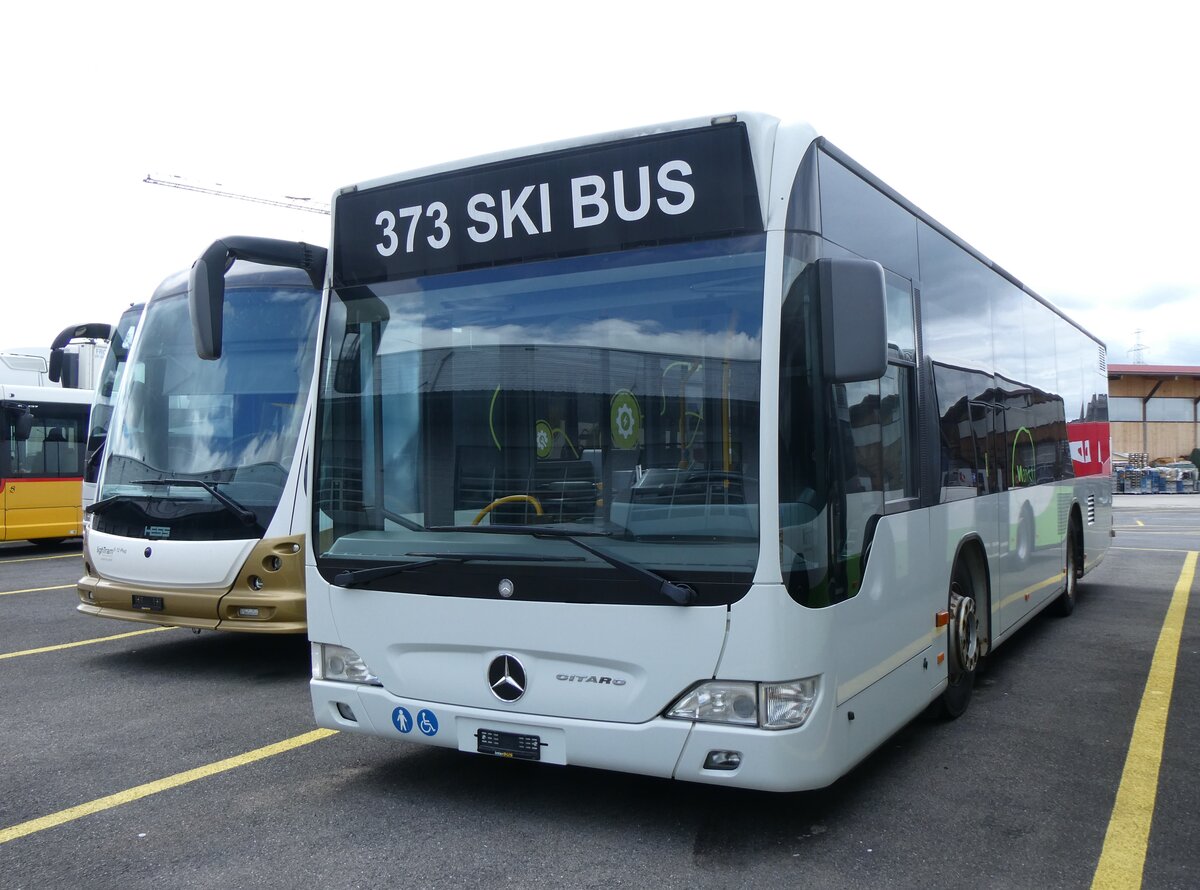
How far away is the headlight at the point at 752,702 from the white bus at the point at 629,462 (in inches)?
0.4

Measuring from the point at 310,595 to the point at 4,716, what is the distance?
2.92 metres

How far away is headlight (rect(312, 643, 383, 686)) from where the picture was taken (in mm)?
4918

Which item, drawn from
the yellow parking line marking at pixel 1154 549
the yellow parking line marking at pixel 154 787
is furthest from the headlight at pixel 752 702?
the yellow parking line marking at pixel 1154 549

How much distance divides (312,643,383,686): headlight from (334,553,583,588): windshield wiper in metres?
0.33

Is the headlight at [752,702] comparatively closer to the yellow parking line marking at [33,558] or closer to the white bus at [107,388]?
the white bus at [107,388]

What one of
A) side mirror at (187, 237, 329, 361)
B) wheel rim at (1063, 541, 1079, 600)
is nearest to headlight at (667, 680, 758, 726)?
side mirror at (187, 237, 329, 361)

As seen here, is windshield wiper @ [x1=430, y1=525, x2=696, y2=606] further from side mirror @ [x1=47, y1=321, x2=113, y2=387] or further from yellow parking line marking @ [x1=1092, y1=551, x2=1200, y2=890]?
side mirror @ [x1=47, y1=321, x2=113, y2=387]

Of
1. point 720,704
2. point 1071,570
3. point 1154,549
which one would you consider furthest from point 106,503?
point 1154,549

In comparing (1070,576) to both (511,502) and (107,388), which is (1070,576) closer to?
(511,502)

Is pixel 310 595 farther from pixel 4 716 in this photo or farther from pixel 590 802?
pixel 4 716

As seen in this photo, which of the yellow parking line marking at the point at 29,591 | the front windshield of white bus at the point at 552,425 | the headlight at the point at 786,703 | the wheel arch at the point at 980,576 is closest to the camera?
the headlight at the point at 786,703

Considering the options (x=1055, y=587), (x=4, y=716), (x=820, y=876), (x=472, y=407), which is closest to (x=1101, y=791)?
(x=820, y=876)

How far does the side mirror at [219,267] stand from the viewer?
17.3 ft

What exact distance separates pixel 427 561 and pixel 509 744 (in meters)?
0.83
